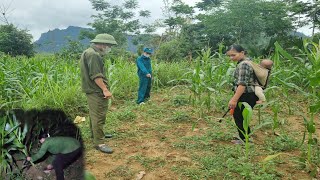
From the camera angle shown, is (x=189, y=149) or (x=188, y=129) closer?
(x=189, y=149)

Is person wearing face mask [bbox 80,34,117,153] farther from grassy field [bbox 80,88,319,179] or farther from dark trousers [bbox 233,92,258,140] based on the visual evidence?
dark trousers [bbox 233,92,258,140]

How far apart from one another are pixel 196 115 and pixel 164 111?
64 cm

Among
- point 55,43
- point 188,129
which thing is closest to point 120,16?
point 55,43

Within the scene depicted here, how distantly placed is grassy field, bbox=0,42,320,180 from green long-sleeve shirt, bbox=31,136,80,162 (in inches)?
13.1

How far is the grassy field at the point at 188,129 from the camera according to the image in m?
3.08

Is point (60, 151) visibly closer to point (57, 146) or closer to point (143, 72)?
point (57, 146)

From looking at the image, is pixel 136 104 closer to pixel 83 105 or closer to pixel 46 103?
pixel 83 105

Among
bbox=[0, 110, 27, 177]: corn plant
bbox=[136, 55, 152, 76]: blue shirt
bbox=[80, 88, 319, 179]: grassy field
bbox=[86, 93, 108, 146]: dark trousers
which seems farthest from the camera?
bbox=[136, 55, 152, 76]: blue shirt

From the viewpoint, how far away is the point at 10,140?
1.43m

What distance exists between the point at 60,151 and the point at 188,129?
3545 millimetres

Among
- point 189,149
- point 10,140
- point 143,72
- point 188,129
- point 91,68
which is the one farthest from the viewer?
point 143,72

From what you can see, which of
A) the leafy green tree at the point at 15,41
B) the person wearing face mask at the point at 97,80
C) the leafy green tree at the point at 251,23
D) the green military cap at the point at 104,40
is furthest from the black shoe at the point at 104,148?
the leafy green tree at the point at 15,41

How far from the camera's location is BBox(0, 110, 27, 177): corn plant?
4.20ft

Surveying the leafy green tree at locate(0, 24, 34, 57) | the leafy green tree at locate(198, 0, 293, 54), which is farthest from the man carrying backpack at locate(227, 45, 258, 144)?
the leafy green tree at locate(0, 24, 34, 57)
